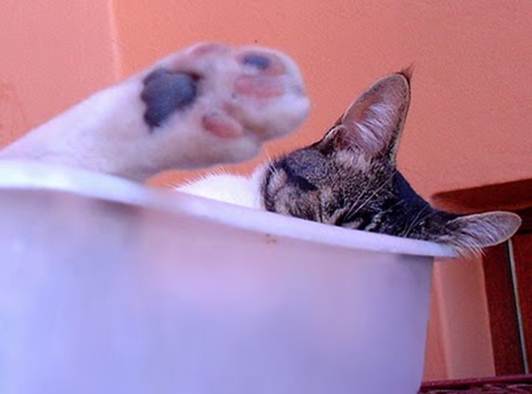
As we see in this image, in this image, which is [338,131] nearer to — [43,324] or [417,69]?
[417,69]

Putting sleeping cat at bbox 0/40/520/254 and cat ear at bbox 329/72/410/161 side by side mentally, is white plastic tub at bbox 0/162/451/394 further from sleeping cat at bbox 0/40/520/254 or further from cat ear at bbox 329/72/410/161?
cat ear at bbox 329/72/410/161

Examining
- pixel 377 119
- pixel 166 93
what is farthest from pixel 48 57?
pixel 166 93

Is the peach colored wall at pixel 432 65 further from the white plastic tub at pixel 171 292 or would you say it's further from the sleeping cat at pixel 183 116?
the sleeping cat at pixel 183 116

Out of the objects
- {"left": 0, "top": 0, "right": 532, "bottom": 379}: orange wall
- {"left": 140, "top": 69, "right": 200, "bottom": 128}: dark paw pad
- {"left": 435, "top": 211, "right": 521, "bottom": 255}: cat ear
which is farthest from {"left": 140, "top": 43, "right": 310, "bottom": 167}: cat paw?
{"left": 0, "top": 0, "right": 532, "bottom": 379}: orange wall

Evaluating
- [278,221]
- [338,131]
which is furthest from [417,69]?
[278,221]

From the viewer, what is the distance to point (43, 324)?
414 millimetres

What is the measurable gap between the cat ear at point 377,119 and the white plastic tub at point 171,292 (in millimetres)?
367

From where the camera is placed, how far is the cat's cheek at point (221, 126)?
481 millimetres

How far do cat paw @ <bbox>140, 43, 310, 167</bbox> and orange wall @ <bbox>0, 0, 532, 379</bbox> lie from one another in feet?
3.14

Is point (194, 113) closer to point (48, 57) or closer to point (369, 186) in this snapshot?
point (369, 186)

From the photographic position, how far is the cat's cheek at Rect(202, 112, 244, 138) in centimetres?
48

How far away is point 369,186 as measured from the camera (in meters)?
1.03

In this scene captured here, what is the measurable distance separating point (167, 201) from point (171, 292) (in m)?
0.06

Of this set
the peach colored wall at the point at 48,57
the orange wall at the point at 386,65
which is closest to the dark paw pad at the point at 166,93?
the orange wall at the point at 386,65
